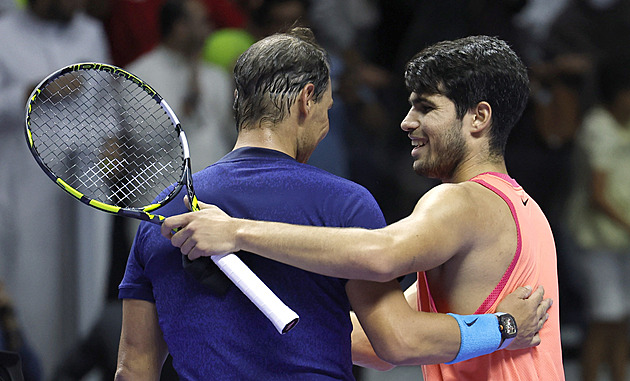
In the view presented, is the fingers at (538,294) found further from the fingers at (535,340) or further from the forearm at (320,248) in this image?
the forearm at (320,248)

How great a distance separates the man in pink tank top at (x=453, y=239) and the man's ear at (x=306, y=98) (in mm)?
266

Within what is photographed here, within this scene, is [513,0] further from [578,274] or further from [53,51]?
[53,51]

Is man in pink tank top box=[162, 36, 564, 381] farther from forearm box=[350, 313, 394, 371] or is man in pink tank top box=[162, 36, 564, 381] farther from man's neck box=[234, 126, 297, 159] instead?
man's neck box=[234, 126, 297, 159]

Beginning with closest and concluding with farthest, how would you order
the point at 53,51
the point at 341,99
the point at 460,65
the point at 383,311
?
the point at 383,311 → the point at 460,65 → the point at 53,51 → the point at 341,99

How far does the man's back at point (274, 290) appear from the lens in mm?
1331

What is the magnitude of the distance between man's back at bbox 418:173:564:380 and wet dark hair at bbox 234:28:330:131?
43cm

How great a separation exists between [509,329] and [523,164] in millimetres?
2973

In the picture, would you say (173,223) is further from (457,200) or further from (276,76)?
(457,200)

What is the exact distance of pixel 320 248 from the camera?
1312mm

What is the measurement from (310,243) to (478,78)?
1.95 feet

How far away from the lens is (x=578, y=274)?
4223mm

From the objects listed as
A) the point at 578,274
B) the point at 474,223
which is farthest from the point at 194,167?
the point at 474,223

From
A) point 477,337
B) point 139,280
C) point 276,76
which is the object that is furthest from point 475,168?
point 139,280

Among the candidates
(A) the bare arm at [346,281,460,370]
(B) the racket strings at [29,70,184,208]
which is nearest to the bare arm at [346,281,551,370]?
(A) the bare arm at [346,281,460,370]
